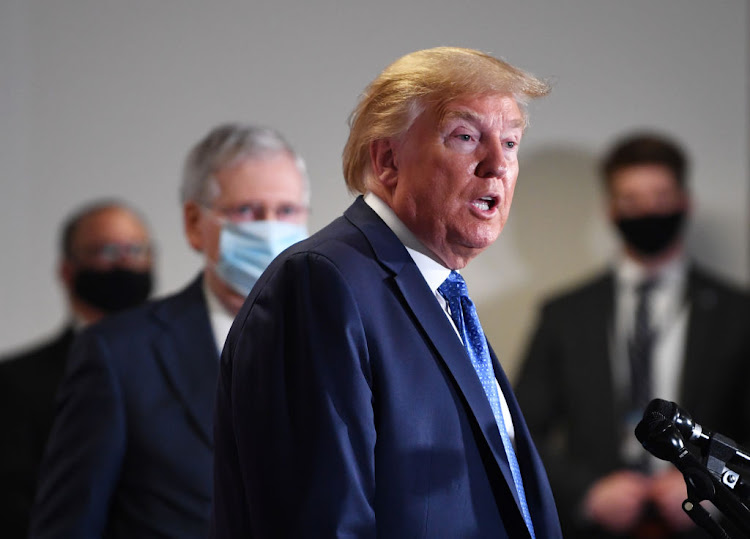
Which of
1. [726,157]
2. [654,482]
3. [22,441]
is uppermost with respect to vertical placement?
[726,157]

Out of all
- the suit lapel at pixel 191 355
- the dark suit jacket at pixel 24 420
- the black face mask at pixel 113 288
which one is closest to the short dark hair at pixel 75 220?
the black face mask at pixel 113 288

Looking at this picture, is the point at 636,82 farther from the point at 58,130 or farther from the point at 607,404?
the point at 58,130

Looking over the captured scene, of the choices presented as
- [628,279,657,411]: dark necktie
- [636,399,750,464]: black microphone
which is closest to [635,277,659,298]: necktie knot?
[628,279,657,411]: dark necktie

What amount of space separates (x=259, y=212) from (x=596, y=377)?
7.66 feet

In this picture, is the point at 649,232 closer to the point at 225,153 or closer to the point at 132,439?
the point at 225,153

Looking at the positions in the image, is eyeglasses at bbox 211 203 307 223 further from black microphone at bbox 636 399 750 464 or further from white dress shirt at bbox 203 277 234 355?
black microphone at bbox 636 399 750 464

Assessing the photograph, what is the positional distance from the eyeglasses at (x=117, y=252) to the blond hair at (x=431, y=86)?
2.66m

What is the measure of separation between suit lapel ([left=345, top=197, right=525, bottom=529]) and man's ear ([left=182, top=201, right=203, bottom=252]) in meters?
0.90

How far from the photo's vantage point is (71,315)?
14.7 feet

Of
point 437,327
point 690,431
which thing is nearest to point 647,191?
point 437,327

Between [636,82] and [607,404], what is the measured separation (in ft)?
4.78

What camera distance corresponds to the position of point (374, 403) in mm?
1667

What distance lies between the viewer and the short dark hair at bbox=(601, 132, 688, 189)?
4.84 m

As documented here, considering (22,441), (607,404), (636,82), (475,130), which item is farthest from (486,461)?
(636,82)
